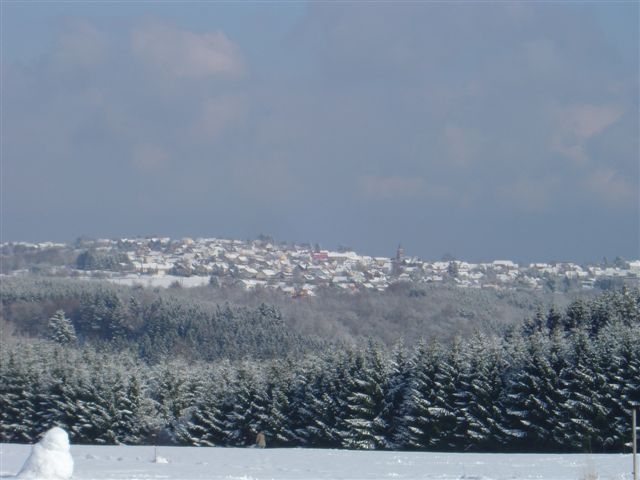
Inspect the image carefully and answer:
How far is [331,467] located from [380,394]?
54.7ft

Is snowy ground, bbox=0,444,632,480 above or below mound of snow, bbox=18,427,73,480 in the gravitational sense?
below

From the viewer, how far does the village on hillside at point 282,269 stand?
133 m

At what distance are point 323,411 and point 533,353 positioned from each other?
8626 millimetres

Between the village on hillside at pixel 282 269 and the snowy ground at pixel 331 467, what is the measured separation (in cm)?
9189

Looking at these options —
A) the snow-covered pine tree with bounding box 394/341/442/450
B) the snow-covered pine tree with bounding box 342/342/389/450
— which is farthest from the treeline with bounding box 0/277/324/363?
the snow-covered pine tree with bounding box 394/341/442/450

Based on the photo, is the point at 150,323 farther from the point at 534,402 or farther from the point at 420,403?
the point at 534,402

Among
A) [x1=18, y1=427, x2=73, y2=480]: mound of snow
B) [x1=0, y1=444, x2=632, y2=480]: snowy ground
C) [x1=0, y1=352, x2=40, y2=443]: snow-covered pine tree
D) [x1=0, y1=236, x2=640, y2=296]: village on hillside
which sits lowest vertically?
[x1=0, y1=352, x2=40, y2=443]: snow-covered pine tree

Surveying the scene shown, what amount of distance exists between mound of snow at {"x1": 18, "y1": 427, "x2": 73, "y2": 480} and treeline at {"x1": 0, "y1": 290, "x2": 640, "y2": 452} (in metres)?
19.1

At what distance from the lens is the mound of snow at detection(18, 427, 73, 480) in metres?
12.7

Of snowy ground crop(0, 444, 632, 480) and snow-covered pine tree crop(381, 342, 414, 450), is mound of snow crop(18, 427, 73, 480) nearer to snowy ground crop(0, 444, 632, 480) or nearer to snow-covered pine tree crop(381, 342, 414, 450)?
snowy ground crop(0, 444, 632, 480)

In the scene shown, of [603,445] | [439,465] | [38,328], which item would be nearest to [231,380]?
[603,445]

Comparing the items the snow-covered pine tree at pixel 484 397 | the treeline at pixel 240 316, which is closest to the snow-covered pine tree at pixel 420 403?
the snow-covered pine tree at pixel 484 397

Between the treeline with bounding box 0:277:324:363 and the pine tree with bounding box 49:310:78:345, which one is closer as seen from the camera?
the pine tree with bounding box 49:310:78:345

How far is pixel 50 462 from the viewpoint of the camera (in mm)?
12750
